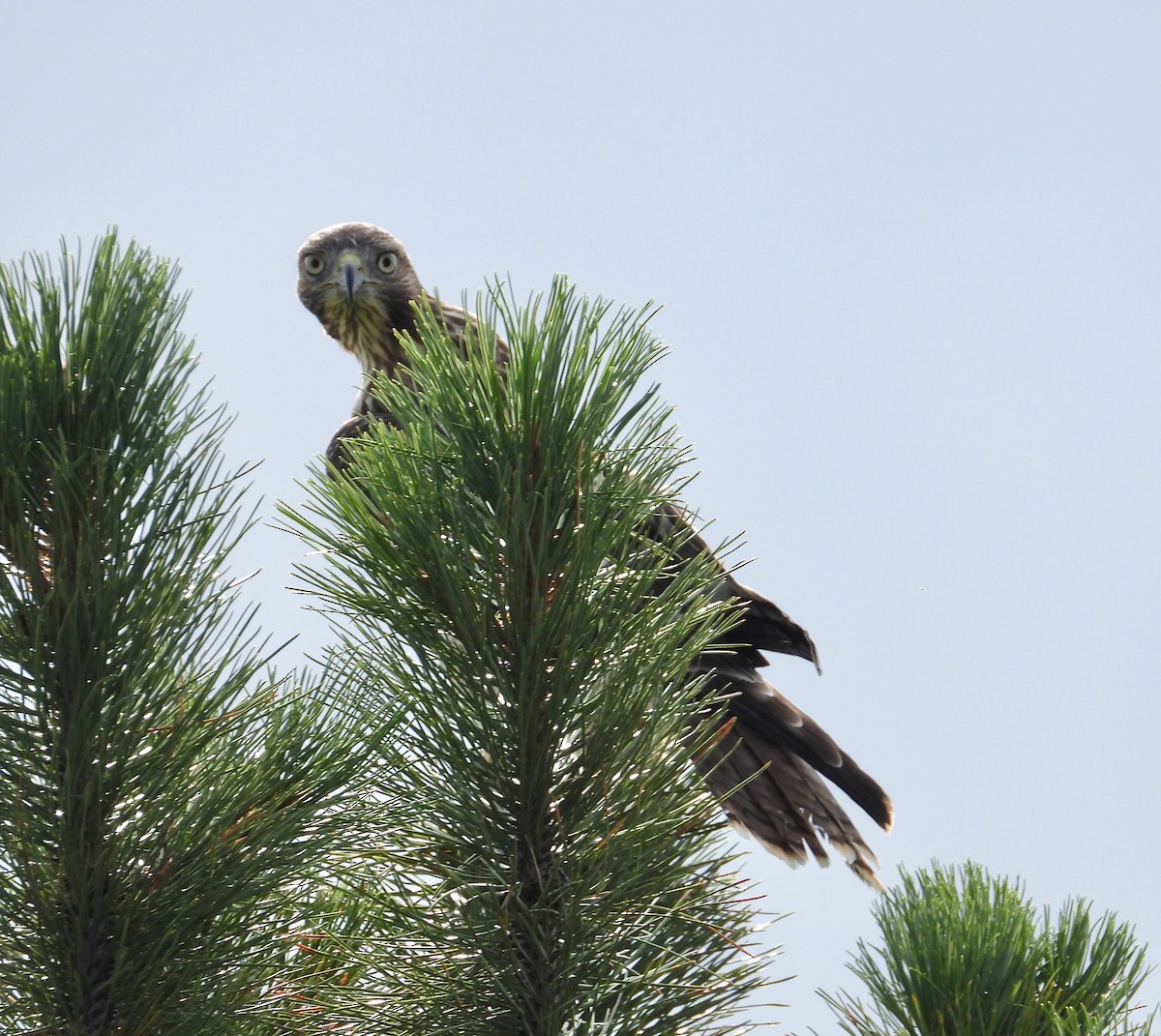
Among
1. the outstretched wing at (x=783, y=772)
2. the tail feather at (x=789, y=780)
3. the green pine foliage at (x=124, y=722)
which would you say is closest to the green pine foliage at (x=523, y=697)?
the green pine foliage at (x=124, y=722)

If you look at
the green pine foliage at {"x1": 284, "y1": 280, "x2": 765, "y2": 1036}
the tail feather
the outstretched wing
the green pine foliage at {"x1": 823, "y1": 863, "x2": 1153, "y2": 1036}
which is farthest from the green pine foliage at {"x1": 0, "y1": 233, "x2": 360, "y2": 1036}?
the tail feather

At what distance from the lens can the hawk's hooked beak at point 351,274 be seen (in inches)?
259

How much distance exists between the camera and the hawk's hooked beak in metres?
6.57

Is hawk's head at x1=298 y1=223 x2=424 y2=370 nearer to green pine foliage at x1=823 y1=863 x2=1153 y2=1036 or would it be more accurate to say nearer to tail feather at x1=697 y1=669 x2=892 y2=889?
tail feather at x1=697 y1=669 x2=892 y2=889

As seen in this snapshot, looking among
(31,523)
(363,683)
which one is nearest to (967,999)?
(363,683)

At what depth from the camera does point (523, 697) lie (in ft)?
6.52

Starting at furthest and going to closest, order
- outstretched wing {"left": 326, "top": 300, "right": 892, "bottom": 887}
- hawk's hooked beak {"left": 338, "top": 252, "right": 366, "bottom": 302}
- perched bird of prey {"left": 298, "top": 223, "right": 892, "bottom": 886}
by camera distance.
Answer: hawk's hooked beak {"left": 338, "top": 252, "right": 366, "bottom": 302}, outstretched wing {"left": 326, "top": 300, "right": 892, "bottom": 887}, perched bird of prey {"left": 298, "top": 223, "right": 892, "bottom": 886}

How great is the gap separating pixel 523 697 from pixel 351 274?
197 inches

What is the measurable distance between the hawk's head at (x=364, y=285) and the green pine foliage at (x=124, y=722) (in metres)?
4.38

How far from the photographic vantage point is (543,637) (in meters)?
2.01

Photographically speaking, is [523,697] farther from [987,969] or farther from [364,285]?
[364,285]

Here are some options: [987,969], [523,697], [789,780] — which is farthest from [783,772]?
[523,697]

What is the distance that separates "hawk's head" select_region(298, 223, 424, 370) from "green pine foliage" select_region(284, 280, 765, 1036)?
451cm

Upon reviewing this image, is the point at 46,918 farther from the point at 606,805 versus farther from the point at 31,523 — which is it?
the point at 606,805
